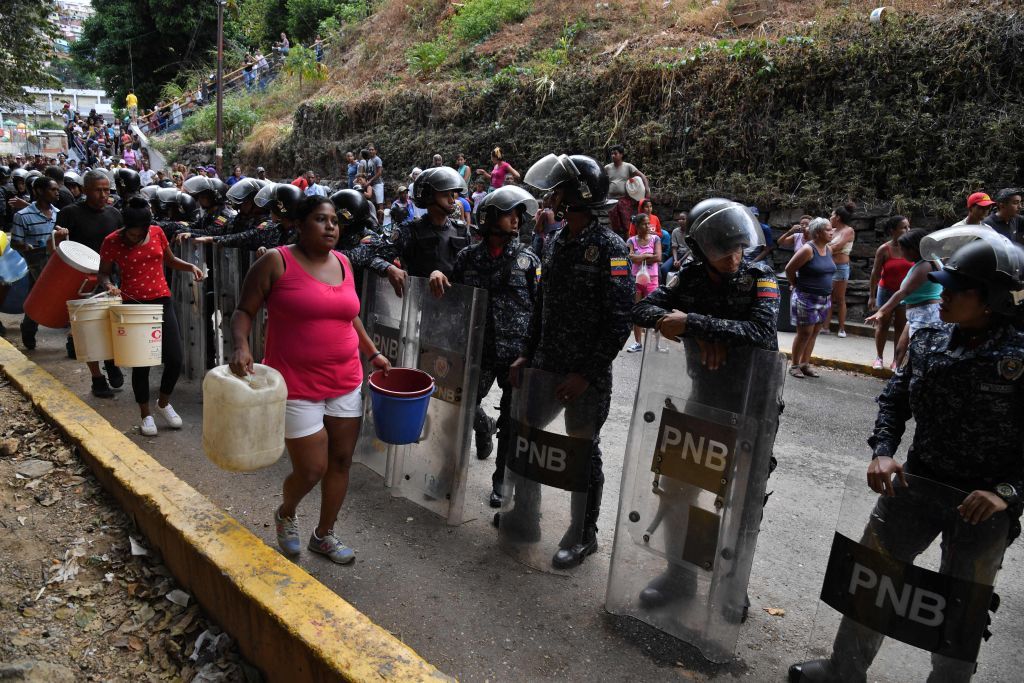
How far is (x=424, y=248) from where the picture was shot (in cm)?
471

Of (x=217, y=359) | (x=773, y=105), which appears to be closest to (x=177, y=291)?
(x=217, y=359)

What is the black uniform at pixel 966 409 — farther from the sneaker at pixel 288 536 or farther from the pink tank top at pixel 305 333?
the sneaker at pixel 288 536

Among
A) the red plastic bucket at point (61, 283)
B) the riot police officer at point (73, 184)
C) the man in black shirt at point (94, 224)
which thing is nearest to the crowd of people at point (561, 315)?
the man in black shirt at point (94, 224)

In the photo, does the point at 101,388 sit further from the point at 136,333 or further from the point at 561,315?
the point at 561,315

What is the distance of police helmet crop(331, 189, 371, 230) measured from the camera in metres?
4.88

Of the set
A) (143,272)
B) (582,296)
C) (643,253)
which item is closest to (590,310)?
(582,296)

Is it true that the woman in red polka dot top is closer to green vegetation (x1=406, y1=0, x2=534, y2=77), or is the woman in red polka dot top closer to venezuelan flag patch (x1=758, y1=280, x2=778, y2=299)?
venezuelan flag patch (x1=758, y1=280, x2=778, y2=299)

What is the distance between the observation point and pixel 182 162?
2950 centimetres

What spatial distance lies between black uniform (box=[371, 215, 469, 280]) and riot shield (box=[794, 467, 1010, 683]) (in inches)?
117

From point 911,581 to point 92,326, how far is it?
17.4 feet

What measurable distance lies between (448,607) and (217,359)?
4209 millimetres

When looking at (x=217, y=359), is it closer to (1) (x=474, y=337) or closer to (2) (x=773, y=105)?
(1) (x=474, y=337)

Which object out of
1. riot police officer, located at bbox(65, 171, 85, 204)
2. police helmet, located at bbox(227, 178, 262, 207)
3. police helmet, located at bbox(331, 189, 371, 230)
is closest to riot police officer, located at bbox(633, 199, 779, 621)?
police helmet, located at bbox(331, 189, 371, 230)

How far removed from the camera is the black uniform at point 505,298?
413 centimetres
